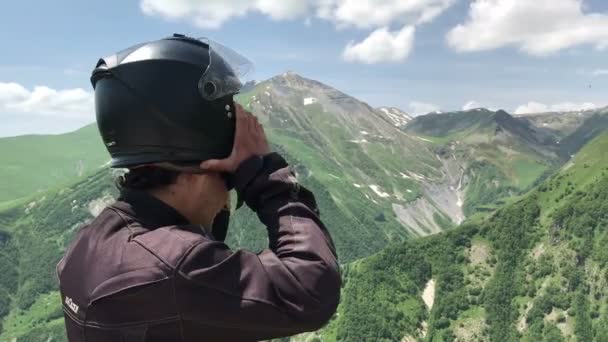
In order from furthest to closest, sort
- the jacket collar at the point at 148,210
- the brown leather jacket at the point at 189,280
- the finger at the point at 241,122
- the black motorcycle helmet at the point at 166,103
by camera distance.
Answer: the finger at the point at 241,122 → the black motorcycle helmet at the point at 166,103 → the jacket collar at the point at 148,210 → the brown leather jacket at the point at 189,280

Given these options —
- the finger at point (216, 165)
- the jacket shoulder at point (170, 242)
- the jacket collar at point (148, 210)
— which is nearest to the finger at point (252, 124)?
the finger at point (216, 165)

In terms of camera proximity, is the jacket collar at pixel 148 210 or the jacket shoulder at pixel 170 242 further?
the jacket collar at pixel 148 210

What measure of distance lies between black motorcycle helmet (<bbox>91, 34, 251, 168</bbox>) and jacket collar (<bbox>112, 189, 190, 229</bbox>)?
0.25 meters

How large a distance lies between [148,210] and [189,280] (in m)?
0.70

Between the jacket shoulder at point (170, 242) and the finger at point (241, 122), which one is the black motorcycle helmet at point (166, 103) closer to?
the finger at point (241, 122)

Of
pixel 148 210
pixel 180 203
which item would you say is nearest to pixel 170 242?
pixel 148 210

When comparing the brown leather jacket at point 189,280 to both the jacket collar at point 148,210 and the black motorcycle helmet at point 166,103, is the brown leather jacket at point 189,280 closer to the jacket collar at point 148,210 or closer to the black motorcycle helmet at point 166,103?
the jacket collar at point 148,210

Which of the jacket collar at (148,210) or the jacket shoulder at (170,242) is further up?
the jacket collar at (148,210)

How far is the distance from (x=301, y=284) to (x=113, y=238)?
1.09m

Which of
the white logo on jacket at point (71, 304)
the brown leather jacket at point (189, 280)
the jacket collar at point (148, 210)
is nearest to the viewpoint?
the brown leather jacket at point (189, 280)

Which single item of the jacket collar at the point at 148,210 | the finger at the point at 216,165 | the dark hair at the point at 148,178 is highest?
the finger at the point at 216,165

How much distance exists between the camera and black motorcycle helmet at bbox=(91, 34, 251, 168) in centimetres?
352

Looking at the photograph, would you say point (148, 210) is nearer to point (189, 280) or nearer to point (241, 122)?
point (189, 280)

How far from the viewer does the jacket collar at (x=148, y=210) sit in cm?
336
